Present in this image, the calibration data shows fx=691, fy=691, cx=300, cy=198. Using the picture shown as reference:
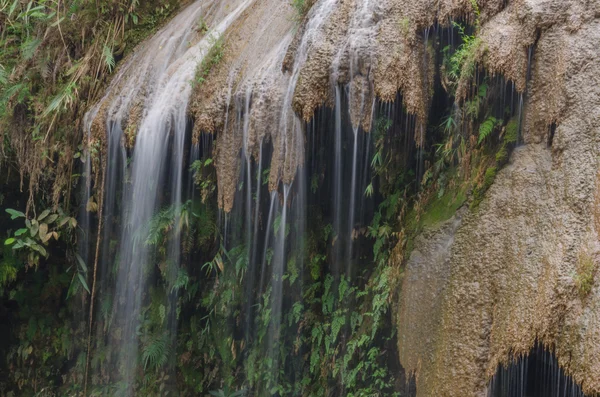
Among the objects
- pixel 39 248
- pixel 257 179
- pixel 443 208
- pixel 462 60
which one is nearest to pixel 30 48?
pixel 39 248

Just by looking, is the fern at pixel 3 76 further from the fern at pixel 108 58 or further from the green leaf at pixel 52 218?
the green leaf at pixel 52 218

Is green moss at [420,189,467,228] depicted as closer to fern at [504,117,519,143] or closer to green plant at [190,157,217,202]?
fern at [504,117,519,143]

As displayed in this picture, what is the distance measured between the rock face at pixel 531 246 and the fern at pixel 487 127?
0.87 feet

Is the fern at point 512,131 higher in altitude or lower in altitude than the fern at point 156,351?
higher

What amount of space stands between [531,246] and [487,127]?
1001 mm

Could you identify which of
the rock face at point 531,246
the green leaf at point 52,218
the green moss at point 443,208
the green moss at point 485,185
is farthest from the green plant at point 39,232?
the green moss at point 485,185

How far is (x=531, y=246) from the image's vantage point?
4.25 m

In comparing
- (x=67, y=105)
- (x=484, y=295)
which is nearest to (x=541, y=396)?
(x=484, y=295)

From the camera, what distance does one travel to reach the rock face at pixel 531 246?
3.97 metres

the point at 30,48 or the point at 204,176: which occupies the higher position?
the point at 30,48

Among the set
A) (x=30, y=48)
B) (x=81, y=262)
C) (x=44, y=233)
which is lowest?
(x=81, y=262)

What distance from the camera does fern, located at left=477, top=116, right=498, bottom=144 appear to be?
4.84 metres

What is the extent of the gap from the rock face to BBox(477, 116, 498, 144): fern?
264mm

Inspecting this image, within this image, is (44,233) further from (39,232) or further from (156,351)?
(156,351)
